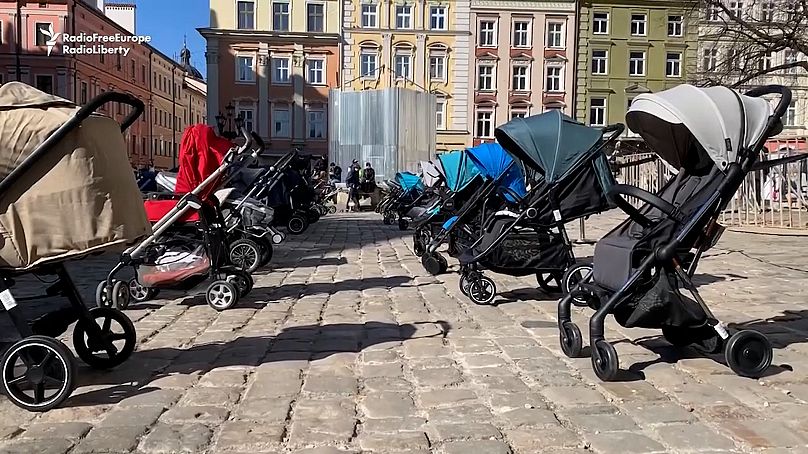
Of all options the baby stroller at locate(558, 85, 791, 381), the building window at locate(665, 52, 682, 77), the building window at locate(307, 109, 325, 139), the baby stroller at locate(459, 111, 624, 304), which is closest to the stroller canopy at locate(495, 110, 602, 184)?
the baby stroller at locate(459, 111, 624, 304)

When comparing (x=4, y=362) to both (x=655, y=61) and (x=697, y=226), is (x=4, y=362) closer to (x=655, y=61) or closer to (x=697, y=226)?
(x=697, y=226)

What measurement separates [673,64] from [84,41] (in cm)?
4025

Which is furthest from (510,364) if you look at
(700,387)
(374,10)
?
(374,10)

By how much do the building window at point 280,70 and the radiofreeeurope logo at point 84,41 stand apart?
27.4 feet

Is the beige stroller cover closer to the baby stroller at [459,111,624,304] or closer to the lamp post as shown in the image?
the baby stroller at [459,111,624,304]

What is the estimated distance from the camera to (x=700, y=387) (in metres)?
4.45

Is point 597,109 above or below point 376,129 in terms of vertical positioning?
above

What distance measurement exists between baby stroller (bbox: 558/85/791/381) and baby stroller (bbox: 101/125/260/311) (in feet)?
12.5

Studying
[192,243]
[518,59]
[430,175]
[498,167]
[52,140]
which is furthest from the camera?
[518,59]

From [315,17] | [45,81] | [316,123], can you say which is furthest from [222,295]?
[45,81]

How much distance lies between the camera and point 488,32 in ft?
167

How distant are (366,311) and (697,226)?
11.1 ft

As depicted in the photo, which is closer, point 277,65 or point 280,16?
point 280,16

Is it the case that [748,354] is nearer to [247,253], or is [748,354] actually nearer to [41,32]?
[247,253]
